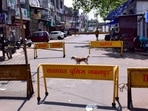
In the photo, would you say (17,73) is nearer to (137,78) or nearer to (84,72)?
(84,72)

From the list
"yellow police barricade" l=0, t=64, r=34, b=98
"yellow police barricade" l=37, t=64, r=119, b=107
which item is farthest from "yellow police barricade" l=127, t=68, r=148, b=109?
"yellow police barricade" l=0, t=64, r=34, b=98

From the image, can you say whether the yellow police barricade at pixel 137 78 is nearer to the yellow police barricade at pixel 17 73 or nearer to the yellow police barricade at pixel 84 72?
the yellow police barricade at pixel 84 72

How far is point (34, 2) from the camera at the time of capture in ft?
208

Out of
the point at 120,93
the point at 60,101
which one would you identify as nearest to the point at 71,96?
the point at 60,101

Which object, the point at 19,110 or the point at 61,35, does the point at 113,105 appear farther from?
the point at 61,35

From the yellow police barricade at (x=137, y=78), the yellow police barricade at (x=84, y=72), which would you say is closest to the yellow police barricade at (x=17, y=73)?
the yellow police barricade at (x=84, y=72)

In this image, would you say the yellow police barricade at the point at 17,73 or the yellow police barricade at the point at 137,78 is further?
the yellow police barricade at the point at 17,73

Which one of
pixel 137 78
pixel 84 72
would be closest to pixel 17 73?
pixel 84 72

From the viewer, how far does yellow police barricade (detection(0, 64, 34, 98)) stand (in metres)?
10.6

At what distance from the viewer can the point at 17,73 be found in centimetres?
1073

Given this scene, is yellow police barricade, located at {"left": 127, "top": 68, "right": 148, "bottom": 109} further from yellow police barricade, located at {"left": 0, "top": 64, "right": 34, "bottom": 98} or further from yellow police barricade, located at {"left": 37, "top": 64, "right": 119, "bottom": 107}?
yellow police barricade, located at {"left": 0, "top": 64, "right": 34, "bottom": 98}

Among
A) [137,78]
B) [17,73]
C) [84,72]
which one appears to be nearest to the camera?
[137,78]

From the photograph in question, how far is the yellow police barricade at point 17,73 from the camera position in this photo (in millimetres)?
10609

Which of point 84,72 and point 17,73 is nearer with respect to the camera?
point 84,72
